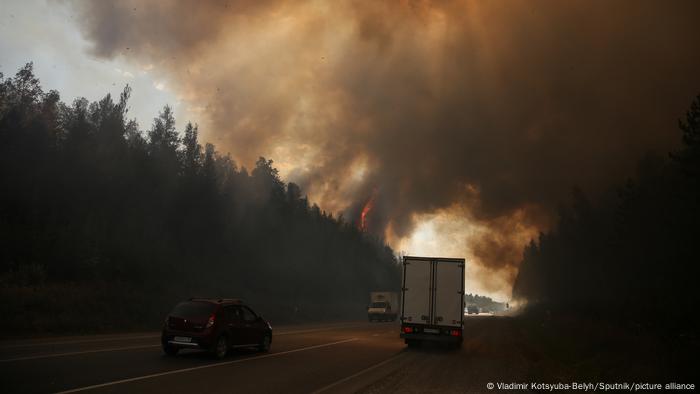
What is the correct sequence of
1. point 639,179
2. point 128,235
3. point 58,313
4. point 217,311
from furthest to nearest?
1. point 639,179
2. point 128,235
3. point 58,313
4. point 217,311

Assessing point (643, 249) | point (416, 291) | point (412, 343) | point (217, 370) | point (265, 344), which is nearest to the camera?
point (217, 370)

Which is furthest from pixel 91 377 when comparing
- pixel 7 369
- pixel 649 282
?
pixel 649 282

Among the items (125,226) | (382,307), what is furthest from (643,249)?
(125,226)

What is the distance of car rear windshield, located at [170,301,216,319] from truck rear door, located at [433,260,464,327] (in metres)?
10.8

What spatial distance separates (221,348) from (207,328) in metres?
0.97

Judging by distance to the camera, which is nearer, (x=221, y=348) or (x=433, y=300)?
(x=221, y=348)

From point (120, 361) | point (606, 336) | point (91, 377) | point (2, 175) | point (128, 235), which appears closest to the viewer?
point (91, 377)

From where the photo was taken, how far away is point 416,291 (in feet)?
74.0

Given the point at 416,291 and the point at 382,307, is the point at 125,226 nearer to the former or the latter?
the point at 382,307

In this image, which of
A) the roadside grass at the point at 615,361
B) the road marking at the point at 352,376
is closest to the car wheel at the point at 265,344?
the road marking at the point at 352,376

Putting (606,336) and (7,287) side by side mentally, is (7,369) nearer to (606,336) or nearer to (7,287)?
(7,287)

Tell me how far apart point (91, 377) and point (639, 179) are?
97.4 metres

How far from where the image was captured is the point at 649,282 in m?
69.2

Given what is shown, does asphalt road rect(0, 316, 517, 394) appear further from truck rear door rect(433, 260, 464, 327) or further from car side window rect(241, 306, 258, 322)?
truck rear door rect(433, 260, 464, 327)
